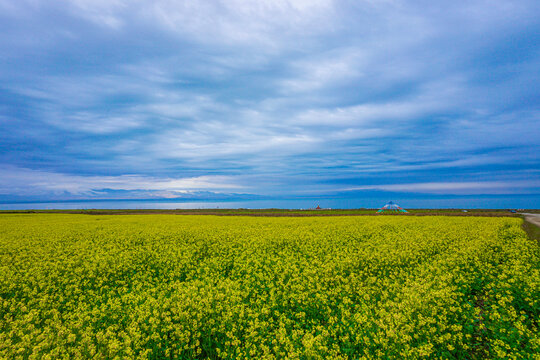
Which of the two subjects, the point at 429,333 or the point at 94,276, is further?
the point at 94,276

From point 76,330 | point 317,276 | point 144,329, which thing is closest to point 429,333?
point 317,276

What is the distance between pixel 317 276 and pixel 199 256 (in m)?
7.09

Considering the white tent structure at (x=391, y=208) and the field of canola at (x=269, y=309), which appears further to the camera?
the white tent structure at (x=391, y=208)

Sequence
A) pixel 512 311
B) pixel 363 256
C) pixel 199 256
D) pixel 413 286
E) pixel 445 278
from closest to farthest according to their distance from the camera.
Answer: pixel 512 311, pixel 413 286, pixel 445 278, pixel 363 256, pixel 199 256

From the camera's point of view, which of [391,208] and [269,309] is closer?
[269,309]

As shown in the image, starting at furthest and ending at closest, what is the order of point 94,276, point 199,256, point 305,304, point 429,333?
1. point 199,256
2. point 94,276
3. point 305,304
4. point 429,333

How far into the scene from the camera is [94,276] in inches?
378

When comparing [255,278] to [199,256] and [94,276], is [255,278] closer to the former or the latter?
[199,256]

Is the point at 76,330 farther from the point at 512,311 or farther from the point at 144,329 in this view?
the point at 512,311

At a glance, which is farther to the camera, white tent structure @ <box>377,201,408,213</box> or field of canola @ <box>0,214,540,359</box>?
white tent structure @ <box>377,201,408,213</box>

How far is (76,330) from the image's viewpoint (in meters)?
5.58

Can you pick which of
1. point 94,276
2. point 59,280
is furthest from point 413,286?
point 59,280

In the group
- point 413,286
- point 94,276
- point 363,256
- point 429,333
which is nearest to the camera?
point 429,333

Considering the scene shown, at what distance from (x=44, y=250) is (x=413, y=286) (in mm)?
17583
